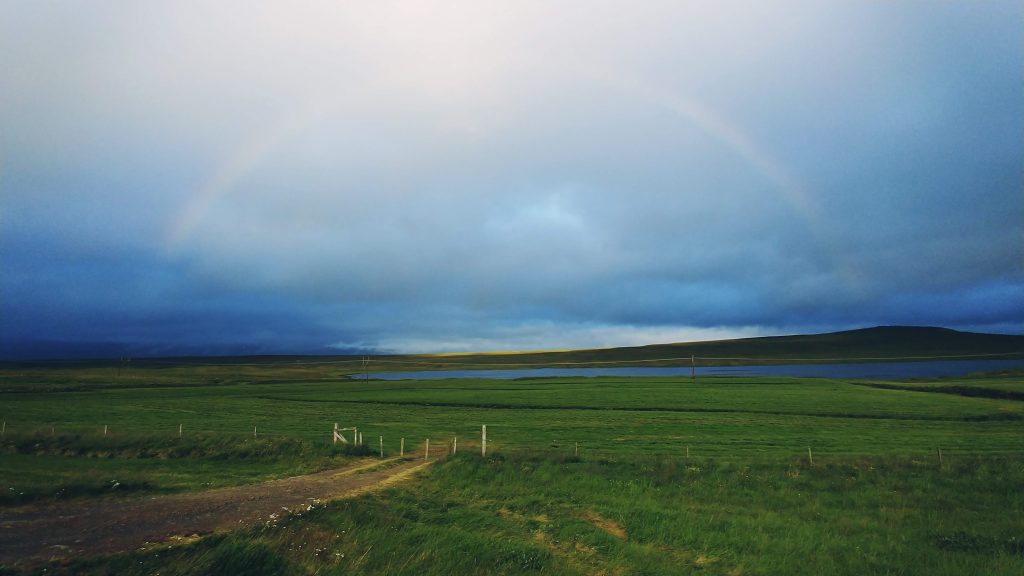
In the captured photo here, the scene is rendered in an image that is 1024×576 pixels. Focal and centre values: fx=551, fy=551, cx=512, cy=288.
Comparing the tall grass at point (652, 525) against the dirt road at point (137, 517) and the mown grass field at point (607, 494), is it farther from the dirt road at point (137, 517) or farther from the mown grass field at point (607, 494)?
the dirt road at point (137, 517)

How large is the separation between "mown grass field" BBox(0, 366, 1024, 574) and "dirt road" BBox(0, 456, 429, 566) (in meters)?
1.71

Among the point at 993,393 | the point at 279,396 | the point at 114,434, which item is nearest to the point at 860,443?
the point at 114,434

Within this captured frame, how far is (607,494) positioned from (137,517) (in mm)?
16977

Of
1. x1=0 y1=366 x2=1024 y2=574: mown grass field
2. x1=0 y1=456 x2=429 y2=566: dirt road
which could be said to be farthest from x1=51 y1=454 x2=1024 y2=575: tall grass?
x1=0 y1=456 x2=429 y2=566: dirt road

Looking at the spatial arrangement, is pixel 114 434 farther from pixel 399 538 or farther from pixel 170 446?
pixel 399 538

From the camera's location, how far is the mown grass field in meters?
14.0

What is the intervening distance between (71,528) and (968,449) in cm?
5053

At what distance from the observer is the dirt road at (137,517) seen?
42.9 ft

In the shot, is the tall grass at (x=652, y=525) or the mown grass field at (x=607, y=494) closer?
the tall grass at (x=652, y=525)

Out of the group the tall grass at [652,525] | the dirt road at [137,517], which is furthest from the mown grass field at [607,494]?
the dirt road at [137,517]

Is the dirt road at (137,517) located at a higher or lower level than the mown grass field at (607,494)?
higher

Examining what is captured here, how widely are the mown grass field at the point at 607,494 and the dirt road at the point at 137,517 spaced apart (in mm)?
1711

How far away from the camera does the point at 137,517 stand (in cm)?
1603

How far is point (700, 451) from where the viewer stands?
39.4 metres
